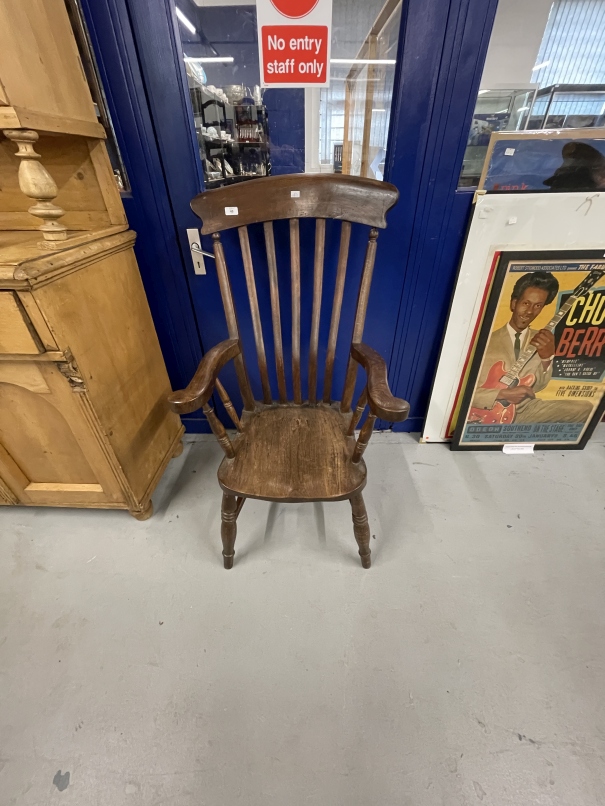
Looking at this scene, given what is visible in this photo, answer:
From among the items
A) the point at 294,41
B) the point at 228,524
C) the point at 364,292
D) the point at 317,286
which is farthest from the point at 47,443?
the point at 294,41

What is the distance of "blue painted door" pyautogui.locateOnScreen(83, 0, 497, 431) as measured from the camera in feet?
3.18

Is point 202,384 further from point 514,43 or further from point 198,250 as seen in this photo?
point 514,43

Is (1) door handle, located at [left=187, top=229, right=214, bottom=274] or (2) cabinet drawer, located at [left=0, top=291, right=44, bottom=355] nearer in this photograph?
(2) cabinet drawer, located at [left=0, top=291, right=44, bottom=355]

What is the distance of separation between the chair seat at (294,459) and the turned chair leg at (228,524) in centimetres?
9

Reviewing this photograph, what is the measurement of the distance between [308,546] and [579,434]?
1274mm

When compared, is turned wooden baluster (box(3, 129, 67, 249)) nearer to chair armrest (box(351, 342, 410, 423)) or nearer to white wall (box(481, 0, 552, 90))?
chair armrest (box(351, 342, 410, 423))

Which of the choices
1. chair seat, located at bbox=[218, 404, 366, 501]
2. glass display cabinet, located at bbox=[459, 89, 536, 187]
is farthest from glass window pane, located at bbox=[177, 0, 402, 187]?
chair seat, located at bbox=[218, 404, 366, 501]

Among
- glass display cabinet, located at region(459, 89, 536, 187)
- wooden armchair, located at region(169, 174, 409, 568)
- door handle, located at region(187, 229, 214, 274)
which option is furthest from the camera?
door handle, located at region(187, 229, 214, 274)

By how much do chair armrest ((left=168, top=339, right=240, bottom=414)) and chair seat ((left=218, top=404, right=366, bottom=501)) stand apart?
24cm

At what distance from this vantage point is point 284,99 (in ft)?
3.45

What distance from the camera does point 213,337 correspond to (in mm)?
1446

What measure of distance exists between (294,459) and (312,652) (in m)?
0.52

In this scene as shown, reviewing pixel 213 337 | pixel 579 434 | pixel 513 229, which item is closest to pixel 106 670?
pixel 213 337

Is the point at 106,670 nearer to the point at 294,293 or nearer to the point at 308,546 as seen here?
the point at 308,546
